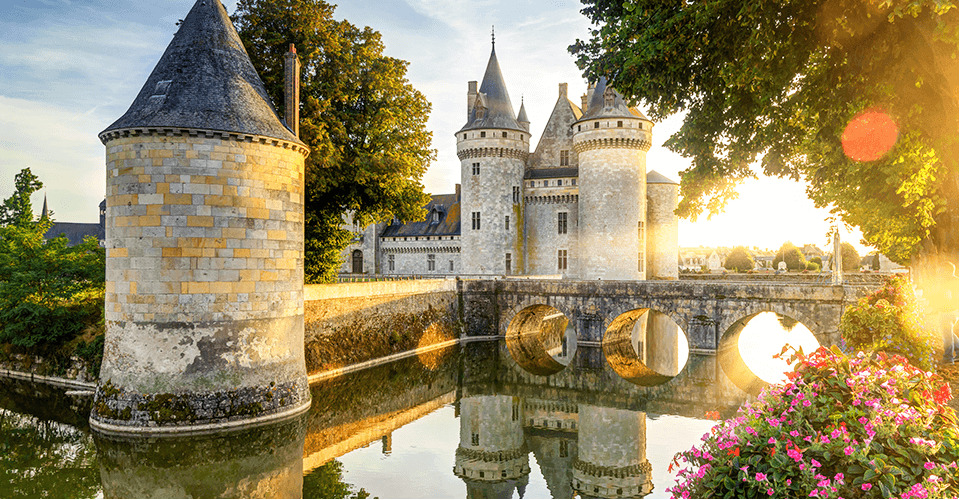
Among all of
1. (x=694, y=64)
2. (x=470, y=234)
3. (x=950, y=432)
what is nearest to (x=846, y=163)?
(x=694, y=64)

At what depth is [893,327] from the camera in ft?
35.0

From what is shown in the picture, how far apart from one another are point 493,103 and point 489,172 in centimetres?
441

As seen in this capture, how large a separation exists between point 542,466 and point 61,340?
14.3m

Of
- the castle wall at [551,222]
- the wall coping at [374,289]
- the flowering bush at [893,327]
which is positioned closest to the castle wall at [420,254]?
the castle wall at [551,222]

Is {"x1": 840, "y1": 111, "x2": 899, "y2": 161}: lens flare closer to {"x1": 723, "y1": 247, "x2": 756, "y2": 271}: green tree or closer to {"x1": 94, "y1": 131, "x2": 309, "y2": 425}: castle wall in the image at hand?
{"x1": 94, "y1": 131, "x2": 309, "y2": 425}: castle wall

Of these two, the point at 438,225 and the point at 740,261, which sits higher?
the point at 438,225

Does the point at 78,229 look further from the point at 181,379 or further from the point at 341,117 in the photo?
the point at 181,379

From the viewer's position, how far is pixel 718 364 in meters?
21.3

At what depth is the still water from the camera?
9781 mm

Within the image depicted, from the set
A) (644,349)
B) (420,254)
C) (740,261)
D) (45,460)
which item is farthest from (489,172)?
(740,261)

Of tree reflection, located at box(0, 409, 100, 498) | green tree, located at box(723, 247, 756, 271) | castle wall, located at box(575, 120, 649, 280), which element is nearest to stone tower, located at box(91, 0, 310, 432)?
tree reflection, located at box(0, 409, 100, 498)

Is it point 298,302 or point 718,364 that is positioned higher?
point 298,302

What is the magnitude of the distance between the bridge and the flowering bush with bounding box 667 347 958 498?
17752 millimetres

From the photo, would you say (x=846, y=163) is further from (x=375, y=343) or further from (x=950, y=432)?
(x=375, y=343)
